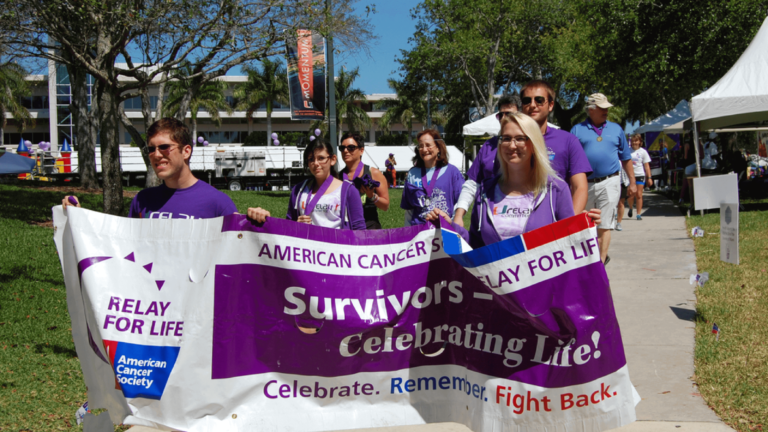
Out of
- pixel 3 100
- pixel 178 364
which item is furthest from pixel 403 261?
pixel 3 100

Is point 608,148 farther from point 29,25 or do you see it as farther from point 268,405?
point 29,25

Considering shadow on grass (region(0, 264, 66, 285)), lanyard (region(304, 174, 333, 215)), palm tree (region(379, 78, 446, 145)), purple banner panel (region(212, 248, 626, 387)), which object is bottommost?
shadow on grass (region(0, 264, 66, 285))

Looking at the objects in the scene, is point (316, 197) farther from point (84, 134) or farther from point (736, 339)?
point (84, 134)

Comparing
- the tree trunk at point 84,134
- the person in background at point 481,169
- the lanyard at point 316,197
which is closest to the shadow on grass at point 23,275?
the lanyard at point 316,197

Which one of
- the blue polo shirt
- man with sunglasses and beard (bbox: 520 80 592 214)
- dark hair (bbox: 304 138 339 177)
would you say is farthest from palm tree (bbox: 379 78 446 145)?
man with sunglasses and beard (bbox: 520 80 592 214)

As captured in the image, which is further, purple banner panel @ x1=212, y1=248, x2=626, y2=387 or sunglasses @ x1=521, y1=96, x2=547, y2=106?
sunglasses @ x1=521, y1=96, x2=547, y2=106

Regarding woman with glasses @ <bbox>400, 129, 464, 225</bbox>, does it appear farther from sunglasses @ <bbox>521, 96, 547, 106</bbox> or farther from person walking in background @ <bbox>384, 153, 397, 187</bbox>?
person walking in background @ <bbox>384, 153, 397, 187</bbox>

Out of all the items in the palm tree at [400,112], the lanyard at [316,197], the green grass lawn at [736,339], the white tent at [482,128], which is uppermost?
the palm tree at [400,112]

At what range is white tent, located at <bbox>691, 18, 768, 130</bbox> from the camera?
11.9 metres

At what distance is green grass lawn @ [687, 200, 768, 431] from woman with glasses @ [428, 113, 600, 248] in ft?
5.57

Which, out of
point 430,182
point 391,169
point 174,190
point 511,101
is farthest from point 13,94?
point 174,190

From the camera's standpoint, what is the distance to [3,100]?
178 feet

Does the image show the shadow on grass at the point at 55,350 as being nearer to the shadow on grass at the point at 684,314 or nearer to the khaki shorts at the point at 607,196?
the khaki shorts at the point at 607,196

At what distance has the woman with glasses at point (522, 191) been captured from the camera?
329 centimetres
